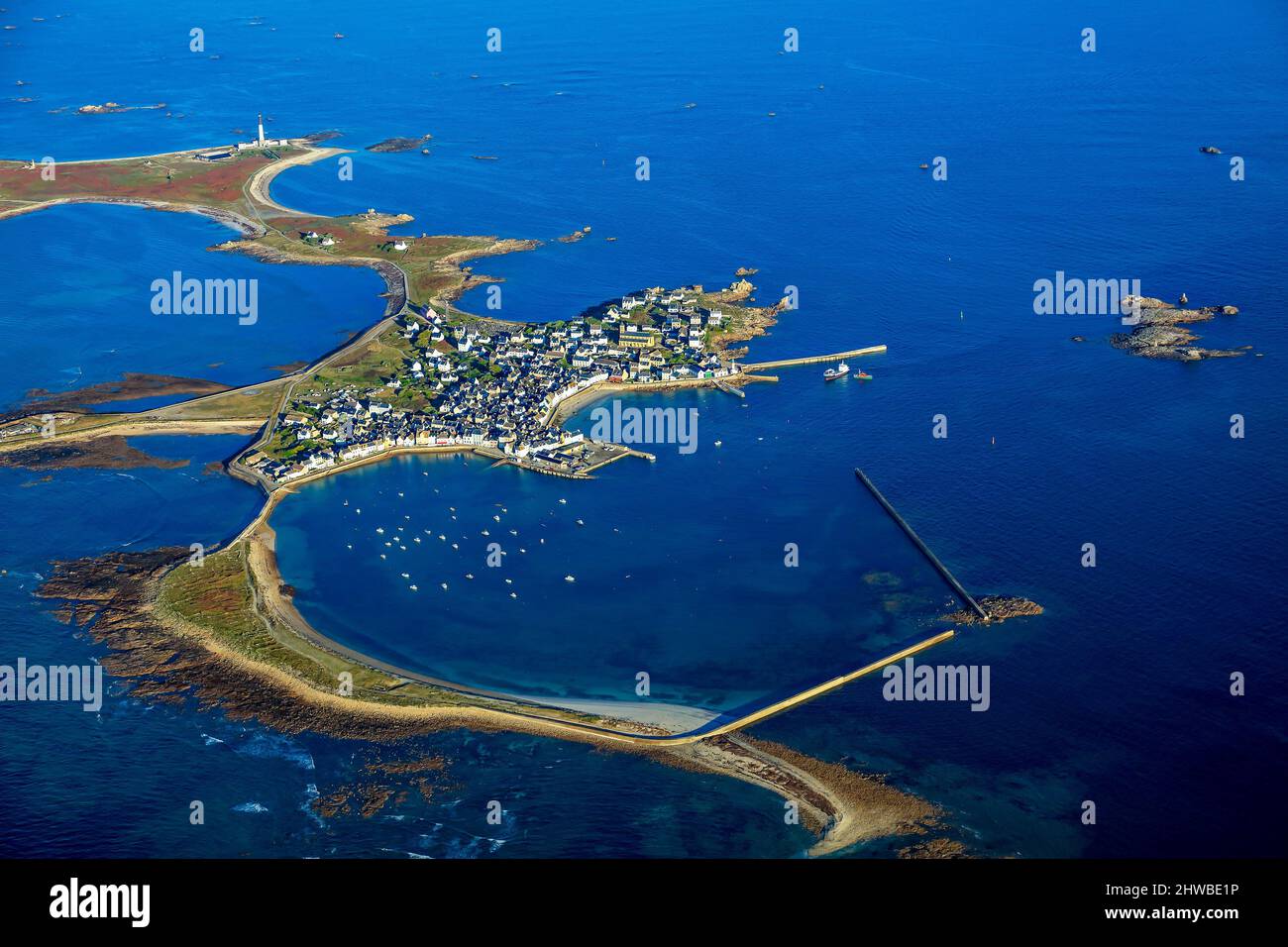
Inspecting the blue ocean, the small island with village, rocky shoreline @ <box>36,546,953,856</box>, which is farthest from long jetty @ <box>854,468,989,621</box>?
rocky shoreline @ <box>36,546,953,856</box>

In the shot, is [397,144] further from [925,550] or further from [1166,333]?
[925,550]

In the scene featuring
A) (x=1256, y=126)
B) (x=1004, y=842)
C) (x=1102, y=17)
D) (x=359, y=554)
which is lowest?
(x=1004, y=842)

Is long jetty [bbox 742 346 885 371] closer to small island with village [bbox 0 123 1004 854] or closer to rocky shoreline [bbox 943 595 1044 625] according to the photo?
small island with village [bbox 0 123 1004 854]

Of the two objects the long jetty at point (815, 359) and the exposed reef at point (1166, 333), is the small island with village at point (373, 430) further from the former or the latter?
the exposed reef at point (1166, 333)

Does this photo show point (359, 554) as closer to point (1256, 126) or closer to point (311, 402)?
point (311, 402)

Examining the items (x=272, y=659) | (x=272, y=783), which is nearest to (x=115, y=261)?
(x=272, y=659)

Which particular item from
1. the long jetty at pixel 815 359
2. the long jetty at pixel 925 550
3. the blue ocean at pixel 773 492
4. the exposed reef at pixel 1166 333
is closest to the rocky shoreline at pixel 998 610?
the long jetty at pixel 925 550
